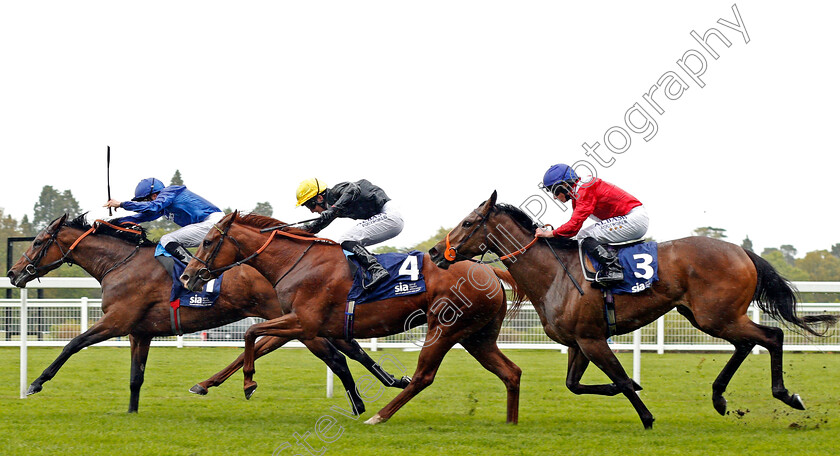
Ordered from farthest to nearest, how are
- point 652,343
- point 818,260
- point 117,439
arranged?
1. point 818,260
2. point 652,343
3. point 117,439

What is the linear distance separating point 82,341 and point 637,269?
441 cm

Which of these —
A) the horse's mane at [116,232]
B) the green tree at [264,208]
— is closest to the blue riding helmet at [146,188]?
the horse's mane at [116,232]

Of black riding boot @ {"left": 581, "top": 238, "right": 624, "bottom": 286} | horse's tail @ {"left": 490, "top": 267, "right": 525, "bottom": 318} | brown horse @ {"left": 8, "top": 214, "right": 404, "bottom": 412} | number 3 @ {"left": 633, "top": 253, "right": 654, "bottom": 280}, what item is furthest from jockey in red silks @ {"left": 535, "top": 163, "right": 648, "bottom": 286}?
brown horse @ {"left": 8, "top": 214, "right": 404, "bottom": 412}

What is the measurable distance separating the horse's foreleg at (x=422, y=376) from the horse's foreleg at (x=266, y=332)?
80 centimetres

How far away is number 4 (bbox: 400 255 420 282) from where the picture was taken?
20.9ft

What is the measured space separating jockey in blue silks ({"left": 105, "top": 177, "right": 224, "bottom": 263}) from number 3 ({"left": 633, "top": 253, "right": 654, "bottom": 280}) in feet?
12.0

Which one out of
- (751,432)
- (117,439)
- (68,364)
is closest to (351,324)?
(117,439)

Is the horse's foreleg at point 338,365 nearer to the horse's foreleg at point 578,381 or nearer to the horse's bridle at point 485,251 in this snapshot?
the horse's bridle at point 485,251

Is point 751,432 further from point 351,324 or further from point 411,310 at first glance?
point 351,324

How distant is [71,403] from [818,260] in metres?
44.1

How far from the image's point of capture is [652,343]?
13742mm

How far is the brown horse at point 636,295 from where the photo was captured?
586 cm

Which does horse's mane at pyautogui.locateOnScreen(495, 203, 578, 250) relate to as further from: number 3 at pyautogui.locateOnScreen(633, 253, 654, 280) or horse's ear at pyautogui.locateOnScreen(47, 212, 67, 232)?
horse's ear at pyautogui.locateOnScreen(47, 212, 67, 232)

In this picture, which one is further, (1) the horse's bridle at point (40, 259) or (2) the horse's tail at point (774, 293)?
(1) the horse's bridle at point (40, 259)
